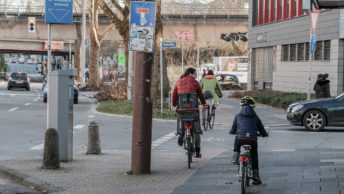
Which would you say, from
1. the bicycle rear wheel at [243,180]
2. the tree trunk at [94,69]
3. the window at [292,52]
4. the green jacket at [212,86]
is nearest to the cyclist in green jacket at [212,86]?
the green jacket at [212,86]

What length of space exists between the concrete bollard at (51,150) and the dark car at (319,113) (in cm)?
1017

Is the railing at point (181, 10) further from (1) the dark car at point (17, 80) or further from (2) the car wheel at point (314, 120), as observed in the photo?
(2) the car wheel at point (314, 120)

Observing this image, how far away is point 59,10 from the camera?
14312mm

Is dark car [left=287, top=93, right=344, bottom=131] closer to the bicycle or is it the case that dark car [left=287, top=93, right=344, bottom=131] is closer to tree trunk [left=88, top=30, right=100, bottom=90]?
the bicycle

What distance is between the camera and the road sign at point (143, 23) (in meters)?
10.4

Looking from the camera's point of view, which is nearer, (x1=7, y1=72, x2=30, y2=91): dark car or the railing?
(x1=7, y1=72, x2=30, y2=91): dark car

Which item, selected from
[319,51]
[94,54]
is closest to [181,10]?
[94,54]

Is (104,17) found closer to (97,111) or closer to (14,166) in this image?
(97,111)

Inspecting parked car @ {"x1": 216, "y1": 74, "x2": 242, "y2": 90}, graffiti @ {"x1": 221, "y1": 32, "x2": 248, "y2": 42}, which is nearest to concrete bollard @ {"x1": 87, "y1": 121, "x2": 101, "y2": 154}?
graffiti @ {"x1": 221, "y1": 32, "x2": 248, "y2": 42}

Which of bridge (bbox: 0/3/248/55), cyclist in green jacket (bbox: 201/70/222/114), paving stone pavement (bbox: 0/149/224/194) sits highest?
bridge (bbox: 0/3/248/55)

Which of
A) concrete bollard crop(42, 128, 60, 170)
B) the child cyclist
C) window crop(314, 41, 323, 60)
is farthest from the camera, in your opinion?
window crop(314, 41, 323, 60)

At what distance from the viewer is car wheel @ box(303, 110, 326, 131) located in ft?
63.3

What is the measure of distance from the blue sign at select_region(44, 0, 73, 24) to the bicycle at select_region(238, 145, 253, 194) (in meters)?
6.33

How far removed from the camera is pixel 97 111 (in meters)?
28.1
